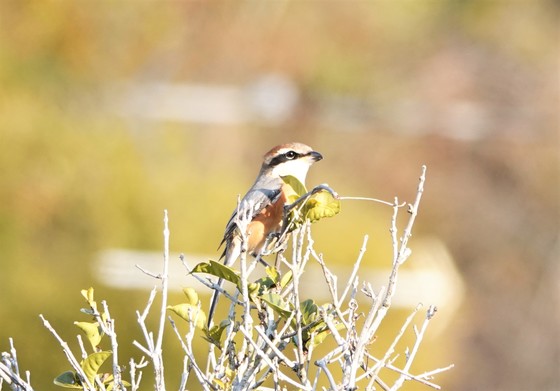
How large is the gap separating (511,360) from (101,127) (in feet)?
20.3

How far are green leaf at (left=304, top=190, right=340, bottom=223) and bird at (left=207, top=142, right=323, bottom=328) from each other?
103 centimetres

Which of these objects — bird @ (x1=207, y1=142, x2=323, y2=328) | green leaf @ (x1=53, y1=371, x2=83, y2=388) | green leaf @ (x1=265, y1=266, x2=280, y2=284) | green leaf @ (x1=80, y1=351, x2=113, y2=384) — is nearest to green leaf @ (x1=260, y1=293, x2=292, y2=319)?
green leaf @ (x1=265, y1=266, x2=280, y2=284)

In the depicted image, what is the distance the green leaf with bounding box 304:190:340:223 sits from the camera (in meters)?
2.62

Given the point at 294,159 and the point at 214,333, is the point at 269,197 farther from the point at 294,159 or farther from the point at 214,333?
the point at 214,333

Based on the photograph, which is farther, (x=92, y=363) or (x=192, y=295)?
(x=192, y=295)

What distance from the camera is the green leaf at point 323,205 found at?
262 cm

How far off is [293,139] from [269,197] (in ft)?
29.9

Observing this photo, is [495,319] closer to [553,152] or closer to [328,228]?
[553,152]

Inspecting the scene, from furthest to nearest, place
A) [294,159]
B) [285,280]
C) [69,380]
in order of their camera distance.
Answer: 1. [294,159]
2. [285,280]
3. [69,380]

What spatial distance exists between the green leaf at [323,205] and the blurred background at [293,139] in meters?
3.83

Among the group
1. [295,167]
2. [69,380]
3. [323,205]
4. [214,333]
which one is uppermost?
[295,167]

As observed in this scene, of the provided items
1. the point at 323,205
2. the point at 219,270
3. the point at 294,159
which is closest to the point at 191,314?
the point at 219,270

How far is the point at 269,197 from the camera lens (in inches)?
153

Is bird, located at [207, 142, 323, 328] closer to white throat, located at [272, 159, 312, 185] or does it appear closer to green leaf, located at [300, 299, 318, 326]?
white throat, located at [272, 159, 312, 185]
